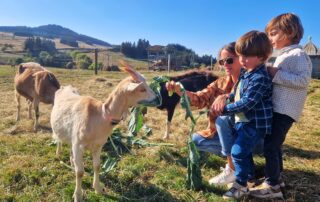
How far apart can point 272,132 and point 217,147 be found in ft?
3.51

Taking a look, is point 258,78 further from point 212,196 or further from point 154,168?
point 154,168

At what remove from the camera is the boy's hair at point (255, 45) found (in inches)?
155

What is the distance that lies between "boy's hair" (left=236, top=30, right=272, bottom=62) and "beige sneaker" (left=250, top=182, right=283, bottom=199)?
1.72 metres

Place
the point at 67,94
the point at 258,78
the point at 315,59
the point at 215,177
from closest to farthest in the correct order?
the point at 258,78
the point at 215,177
the point at 67,94
the point at 315,59

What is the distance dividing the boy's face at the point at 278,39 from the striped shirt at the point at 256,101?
0.47 meters

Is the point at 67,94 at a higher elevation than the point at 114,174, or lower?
higher

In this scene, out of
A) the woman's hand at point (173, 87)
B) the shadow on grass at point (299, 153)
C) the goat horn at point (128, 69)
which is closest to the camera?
the goat horn at point (128, 69)

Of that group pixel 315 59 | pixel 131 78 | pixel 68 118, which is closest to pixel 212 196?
pixel 131 78

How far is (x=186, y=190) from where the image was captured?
4727mm

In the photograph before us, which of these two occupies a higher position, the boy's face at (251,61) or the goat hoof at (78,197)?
the boy's face at (251,61)

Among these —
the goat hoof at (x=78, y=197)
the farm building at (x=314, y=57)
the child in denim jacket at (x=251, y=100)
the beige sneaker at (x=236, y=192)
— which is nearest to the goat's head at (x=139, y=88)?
the child in denim jacket at (x=251, y=100)

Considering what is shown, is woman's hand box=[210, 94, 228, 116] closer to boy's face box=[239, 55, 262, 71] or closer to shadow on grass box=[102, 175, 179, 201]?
boy's face box=[239, 55, 262, 71]

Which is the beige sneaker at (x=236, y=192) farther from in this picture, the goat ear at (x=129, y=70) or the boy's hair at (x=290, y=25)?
the boy's hair at (x=290, y=25)

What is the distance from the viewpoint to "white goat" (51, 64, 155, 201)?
3924mm
